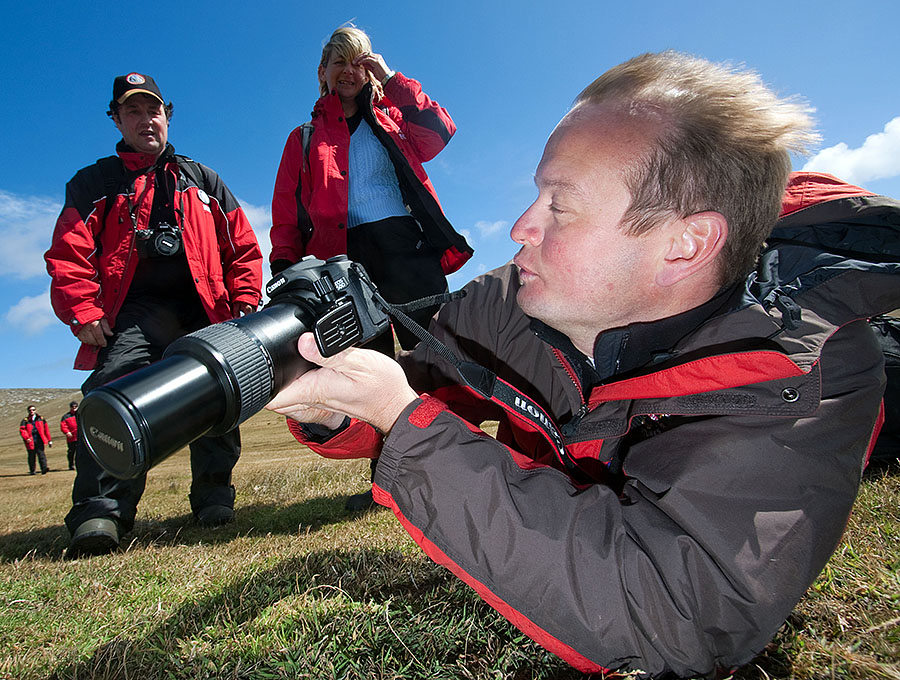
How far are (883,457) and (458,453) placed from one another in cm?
346

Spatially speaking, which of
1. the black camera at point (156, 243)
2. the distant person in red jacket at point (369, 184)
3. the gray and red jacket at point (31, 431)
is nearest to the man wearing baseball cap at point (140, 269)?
the black camera at point (156, 243)

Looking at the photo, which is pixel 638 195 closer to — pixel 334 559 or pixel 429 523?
pixel 429 523

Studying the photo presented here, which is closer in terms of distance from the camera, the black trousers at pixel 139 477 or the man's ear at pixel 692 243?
the man's ear at pixel 692 243

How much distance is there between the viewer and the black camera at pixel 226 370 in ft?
4.47

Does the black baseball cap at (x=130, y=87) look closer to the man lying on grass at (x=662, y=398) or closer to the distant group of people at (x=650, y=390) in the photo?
the distant group of people at (x=650, y=390)

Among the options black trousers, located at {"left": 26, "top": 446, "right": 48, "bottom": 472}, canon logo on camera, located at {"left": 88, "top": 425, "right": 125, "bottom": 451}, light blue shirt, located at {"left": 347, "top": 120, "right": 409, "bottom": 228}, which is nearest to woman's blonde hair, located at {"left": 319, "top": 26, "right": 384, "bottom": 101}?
light blue shirt, located at {"left": 347, "top": 120, "right": 409, "bottom": 228}

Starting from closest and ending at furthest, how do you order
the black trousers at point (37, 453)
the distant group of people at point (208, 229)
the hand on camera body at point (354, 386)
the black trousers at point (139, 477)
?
the hand on camera body at point (354, 386) < the black trousers at point (139, 477) < the distant group of people at point (208, 229) < the black trousers at point (37, 453)

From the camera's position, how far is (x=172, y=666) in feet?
5.94

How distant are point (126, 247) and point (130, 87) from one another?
151cm

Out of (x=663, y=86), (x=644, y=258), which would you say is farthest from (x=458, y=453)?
(x=663, y=86)

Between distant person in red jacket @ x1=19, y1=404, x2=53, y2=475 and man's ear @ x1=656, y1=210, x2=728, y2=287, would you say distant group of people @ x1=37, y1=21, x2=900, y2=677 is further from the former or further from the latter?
distant person in red jacket @ x1=19, y1=404, x2=53, y2=475

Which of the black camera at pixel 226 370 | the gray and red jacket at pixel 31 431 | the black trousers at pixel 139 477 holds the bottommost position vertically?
the gray and red jacket at pixel 31 431

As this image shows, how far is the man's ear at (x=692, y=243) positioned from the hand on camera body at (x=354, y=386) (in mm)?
1218

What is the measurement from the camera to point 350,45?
4.39 meters
